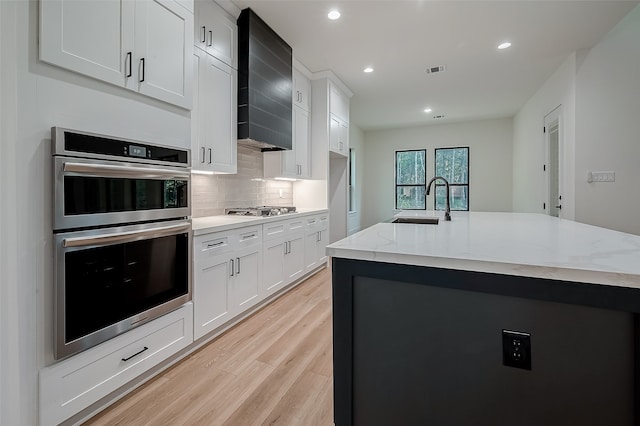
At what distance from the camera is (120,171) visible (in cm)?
153

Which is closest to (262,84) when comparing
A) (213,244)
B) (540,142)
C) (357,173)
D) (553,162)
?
(213,244)

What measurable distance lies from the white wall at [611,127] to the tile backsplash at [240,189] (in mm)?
3875

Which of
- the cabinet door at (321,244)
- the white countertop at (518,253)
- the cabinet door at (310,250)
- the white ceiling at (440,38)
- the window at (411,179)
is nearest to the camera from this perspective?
the white countertop at (518,253)

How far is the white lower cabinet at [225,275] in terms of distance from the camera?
2.10 m

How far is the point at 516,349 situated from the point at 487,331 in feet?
0.30

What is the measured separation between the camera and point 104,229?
1.48 m

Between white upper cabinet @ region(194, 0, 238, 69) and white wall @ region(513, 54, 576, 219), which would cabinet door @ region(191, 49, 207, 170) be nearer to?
white upper cabinet @ region(194, 0, 238, 69)

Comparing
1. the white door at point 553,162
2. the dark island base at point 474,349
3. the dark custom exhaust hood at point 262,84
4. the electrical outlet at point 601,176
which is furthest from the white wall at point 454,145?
the dark island base at point 474,349

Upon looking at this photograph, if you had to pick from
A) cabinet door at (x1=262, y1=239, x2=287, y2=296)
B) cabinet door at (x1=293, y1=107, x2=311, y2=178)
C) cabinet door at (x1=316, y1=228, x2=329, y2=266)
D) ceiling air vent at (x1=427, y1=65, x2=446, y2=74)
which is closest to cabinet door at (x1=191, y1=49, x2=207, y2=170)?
cabinet door at (x1=262, y1=239, x2=287, y2=296)

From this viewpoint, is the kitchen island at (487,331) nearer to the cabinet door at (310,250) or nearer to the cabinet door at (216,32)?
the cabinet door at (216,32)

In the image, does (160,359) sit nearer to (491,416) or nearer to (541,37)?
(491,416)

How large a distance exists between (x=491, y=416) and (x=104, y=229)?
1829 millimetres

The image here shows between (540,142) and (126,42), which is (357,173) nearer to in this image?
(540,142)

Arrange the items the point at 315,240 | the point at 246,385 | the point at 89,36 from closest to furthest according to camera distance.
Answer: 1. the point at 89,36
2. the point at 246,385
3. the point at 315,240
